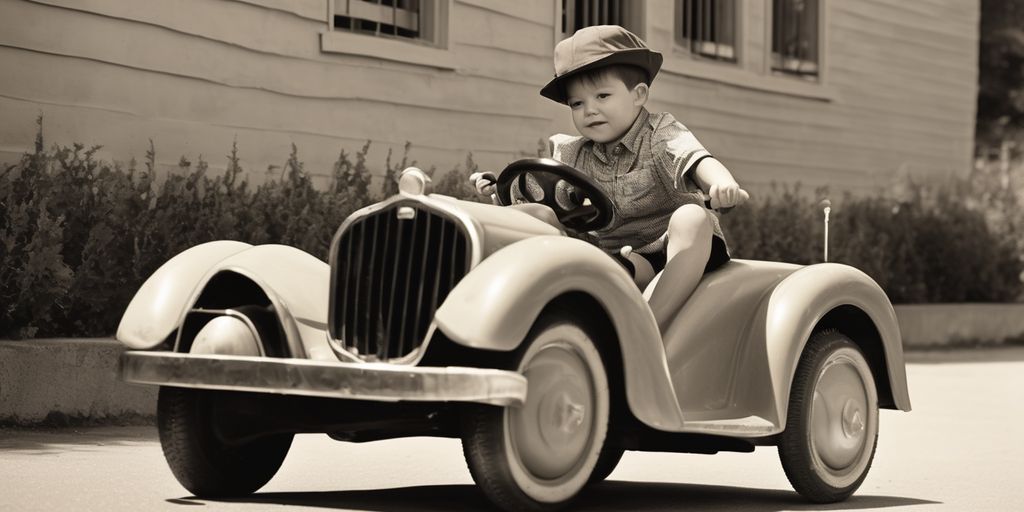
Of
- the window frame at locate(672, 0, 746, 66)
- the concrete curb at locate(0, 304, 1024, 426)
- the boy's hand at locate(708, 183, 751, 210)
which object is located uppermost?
the window frame at locate(672, 0, 746, 66)

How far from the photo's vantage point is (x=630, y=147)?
6.19m

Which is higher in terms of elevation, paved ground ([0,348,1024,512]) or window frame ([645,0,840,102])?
window frame ([645,0,840,102])

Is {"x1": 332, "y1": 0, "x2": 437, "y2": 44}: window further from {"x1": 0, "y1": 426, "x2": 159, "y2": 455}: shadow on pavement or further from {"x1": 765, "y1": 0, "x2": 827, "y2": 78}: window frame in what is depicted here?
{"x1": 765, "y1": 0, "x2": 827, "y2": 78}: window frame

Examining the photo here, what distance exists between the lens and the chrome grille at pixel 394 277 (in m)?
5.12

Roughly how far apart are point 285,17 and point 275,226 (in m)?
1.82

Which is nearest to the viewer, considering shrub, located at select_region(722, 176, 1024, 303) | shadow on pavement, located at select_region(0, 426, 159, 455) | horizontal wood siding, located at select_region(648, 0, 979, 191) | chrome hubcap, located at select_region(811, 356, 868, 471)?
chrome hubcap, located at select_region(811, 356, 868, 471)

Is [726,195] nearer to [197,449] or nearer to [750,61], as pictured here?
[197,449]

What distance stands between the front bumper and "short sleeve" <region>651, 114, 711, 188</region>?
1.49 metres

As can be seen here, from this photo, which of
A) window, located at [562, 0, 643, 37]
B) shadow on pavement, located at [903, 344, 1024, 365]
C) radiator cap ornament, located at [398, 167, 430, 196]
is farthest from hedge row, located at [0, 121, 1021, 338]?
shadow on pavement, located at [903, 344, 1024, 365]

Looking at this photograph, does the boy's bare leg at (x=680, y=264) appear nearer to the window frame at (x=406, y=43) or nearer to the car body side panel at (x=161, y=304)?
the car body side panel at (x=161, y=304)

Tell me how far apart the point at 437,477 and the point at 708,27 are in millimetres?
9671

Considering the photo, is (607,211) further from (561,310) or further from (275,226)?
(275,226)

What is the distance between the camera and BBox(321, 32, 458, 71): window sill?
11.4 meters

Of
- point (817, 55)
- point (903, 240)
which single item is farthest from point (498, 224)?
point (817, 55)
